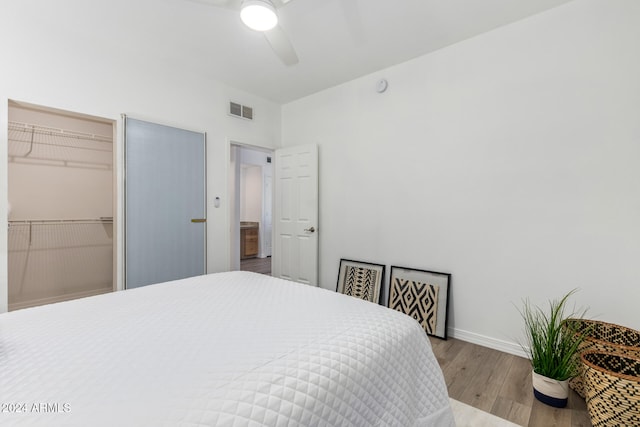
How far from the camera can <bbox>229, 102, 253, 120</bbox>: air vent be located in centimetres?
358

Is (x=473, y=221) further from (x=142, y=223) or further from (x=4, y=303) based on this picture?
(x=4, y=303)

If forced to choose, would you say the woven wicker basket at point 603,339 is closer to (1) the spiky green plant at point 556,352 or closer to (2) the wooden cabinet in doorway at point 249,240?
(1) the spiky green plant at point 556,352

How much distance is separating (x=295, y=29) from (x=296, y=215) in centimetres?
214

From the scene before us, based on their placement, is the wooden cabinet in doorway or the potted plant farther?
the wooden cabinet in doorway

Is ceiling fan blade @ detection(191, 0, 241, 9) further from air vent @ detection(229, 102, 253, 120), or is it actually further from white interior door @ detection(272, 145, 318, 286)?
white interior door @ detection(272, 145, 318, 286)

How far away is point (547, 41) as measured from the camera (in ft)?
7.29

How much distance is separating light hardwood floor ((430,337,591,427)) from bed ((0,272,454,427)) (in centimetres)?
75

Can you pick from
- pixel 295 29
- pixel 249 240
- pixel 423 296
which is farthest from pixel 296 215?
pixel 249 240

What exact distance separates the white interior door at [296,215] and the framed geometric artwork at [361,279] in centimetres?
41

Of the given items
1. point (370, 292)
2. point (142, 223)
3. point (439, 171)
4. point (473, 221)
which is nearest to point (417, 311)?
point (370, 292)

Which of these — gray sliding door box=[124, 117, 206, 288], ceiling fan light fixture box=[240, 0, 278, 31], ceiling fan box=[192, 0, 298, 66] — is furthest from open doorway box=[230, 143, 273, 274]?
ceiling fan light fixture box=[240, 0, 278, 31]

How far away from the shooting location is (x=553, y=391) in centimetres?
173

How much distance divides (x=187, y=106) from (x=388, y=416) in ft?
10.9

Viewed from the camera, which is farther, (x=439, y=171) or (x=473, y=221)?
(x=439, y=171)
